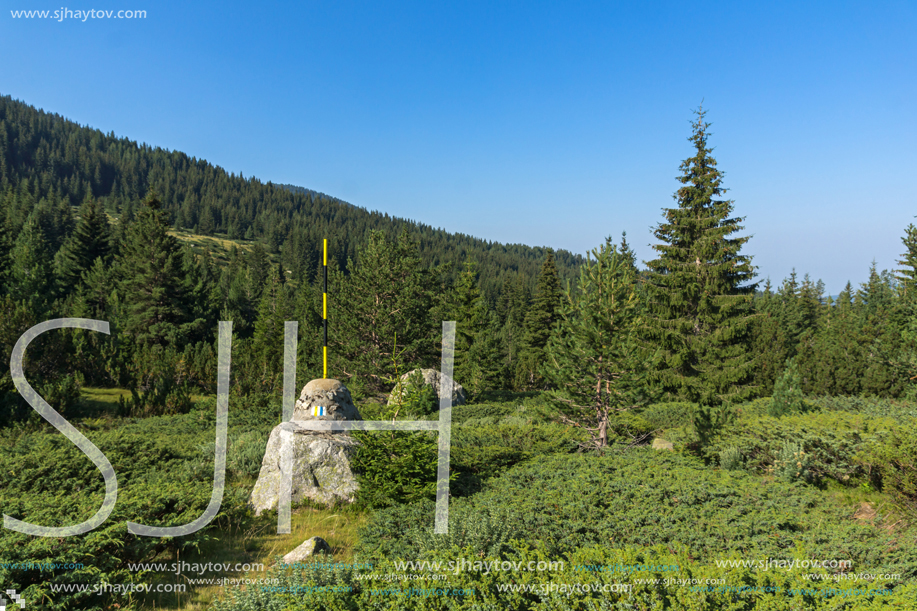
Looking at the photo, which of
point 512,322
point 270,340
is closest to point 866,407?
point 270,340

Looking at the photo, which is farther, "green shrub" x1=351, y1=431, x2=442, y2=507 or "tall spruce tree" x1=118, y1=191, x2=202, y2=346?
"tall spruce tree" x1=118, y1=191, x2=202, y2=346

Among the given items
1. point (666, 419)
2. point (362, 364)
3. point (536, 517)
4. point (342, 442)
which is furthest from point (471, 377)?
point (536, 517)

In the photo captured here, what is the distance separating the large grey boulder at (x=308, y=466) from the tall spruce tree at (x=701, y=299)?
17.1 m

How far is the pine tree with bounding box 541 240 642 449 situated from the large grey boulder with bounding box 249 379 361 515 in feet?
20.5

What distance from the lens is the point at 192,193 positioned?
15700cm

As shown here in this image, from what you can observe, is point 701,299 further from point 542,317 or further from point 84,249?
point 84,249

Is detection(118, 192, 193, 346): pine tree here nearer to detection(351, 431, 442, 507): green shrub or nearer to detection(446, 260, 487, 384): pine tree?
detection(446, 260, 487, 384): pine tree

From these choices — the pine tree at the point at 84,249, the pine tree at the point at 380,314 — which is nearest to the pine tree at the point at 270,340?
the pine tree at the point at 380,314

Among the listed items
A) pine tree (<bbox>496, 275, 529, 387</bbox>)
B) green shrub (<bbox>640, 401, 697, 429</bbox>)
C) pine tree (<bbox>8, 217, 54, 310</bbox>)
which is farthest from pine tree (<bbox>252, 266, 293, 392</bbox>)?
pine tree (<bbox>496, 275, 529, 387</bbox>)

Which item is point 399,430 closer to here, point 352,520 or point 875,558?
point 352,520

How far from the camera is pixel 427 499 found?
7312 millimetres

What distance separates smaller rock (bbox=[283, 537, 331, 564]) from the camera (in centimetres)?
561

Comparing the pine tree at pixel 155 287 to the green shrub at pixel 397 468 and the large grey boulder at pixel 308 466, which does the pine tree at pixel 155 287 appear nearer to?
the large grey boulder at pixel 308 466

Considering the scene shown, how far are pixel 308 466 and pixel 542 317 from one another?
98.8 ft
